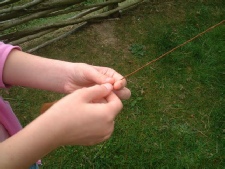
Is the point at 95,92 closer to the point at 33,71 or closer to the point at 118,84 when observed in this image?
the point at 118,84

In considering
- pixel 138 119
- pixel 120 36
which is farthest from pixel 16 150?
pixel 120 36

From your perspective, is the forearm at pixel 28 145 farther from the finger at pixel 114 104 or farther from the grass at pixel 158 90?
the grass at pixel 158 90

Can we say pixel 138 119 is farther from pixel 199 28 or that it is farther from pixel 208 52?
pixel 199 28

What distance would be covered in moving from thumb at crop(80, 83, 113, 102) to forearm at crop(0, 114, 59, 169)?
163 millimetres

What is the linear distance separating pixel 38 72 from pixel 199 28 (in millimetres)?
2012

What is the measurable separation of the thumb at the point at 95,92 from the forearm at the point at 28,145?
0.54 ft

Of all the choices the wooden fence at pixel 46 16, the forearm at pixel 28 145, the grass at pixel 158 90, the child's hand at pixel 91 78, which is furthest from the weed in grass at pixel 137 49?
the forearm at pixel 28 145

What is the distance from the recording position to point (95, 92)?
1041mm

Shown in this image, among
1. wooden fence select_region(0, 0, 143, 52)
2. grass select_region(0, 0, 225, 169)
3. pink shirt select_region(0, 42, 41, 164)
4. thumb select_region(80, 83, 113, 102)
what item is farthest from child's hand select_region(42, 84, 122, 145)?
wooden fence select_region(0, 0, 143, 52)

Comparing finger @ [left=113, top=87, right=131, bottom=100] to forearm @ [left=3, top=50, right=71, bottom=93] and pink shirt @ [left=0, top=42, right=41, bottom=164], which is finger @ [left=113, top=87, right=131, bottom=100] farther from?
pink shirt @ [left=0, top=42, right=41, bottom=164]

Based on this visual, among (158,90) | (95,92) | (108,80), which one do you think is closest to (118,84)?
(108,80)

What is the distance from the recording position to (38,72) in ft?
3.96

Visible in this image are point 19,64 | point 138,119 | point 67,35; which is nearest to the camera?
point 19,64

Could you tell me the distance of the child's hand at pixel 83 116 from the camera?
36.0 inches
